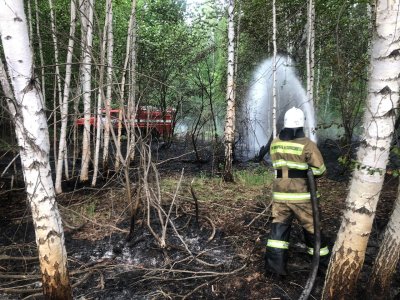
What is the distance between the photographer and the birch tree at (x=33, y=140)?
2.72 m

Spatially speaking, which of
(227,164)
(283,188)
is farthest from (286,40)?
(283,188)

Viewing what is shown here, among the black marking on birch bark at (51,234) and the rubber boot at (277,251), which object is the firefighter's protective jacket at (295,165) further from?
the black marking on birch bark at (51,234)

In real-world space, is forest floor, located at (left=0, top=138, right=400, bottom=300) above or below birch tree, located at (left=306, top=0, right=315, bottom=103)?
below

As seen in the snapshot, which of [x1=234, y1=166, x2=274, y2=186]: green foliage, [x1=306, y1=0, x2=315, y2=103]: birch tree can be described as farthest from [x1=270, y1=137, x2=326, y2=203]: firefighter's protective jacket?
[x1=306, y1=0, x2=315, y2=103]: birch tree

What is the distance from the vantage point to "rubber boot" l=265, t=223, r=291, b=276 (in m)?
3.93

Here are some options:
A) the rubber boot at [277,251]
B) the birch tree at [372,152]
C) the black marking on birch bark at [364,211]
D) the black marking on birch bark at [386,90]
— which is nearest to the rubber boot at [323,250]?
the rubber boot at [277,251]

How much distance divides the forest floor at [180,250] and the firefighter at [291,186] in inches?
12.4

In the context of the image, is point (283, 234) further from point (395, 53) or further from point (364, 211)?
point (395, 53)

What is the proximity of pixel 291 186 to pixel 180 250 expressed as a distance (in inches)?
75.9

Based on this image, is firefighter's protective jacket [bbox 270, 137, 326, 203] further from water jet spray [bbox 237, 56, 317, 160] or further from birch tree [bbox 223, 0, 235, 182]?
water jet spray [bbox 237, 56, 317, 160]

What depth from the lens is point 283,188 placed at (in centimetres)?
406

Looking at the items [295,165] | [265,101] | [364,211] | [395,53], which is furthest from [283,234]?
[265,101]

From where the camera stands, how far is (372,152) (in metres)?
2.76

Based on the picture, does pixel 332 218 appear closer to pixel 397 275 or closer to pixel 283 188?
pixel 397 275
